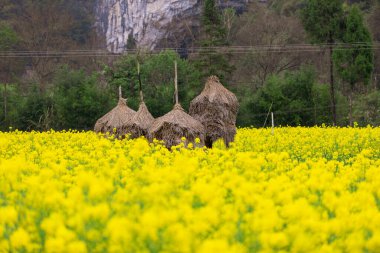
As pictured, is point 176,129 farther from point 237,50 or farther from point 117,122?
point 237,50

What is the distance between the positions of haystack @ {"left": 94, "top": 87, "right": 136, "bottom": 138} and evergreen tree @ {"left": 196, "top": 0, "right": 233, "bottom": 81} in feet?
52.3

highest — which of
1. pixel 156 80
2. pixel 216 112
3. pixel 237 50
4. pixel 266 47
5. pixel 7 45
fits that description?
pixel 7 45

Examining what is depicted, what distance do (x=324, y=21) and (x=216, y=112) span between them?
18.1 metres

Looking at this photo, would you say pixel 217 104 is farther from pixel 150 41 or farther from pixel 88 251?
pixel 150 41

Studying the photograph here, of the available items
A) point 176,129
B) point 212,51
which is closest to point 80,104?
point 212,51

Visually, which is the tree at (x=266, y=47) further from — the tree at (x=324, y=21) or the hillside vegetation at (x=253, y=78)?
the tree at (x=324, y=21)

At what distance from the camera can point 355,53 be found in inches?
1204

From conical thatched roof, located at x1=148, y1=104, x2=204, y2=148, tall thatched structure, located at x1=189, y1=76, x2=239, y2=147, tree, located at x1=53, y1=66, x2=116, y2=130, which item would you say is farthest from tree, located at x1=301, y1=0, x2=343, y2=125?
conical thatched roof, located at x1=148, y1=104, x2=204, y2=148

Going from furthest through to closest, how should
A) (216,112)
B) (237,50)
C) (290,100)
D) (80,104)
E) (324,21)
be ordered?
(237,50) < (324,21) < (290,100) < (80,104) < (216,112)

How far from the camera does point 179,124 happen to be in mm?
13727

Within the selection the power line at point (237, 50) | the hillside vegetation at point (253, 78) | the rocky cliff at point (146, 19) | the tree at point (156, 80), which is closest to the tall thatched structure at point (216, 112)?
the hillside vegetation at point (253, 78)

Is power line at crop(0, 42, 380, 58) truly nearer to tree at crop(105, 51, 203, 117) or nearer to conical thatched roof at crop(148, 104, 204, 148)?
tree at crop(105, 51, 203, 117)

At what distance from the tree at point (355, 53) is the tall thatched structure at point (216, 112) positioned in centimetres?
1606

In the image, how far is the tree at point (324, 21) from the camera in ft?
101
